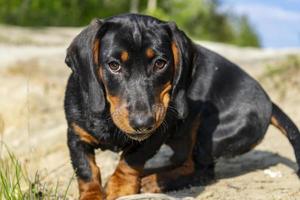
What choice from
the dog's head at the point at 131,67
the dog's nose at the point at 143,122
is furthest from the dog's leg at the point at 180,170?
the dog's nose at the point at 143,122

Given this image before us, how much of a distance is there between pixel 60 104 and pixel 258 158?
17.8ft

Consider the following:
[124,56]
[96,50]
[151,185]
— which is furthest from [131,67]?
[151,185]

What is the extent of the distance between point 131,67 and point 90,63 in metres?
0.34

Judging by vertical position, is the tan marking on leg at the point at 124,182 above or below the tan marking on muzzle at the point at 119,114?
below

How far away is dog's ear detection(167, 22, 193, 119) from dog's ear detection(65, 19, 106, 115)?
1.91 ft

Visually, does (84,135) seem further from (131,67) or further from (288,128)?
(288,128)

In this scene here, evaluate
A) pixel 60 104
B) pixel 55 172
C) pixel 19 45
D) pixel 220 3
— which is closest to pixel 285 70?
pixel 60 104

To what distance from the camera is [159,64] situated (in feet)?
17.4

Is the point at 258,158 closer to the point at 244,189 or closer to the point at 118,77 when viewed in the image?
the point at 244,189

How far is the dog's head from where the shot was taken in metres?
5.04

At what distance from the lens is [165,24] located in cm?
560

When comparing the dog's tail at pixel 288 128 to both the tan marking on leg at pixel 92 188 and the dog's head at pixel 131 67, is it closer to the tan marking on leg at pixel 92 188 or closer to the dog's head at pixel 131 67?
the dog's head at pixel 131 67

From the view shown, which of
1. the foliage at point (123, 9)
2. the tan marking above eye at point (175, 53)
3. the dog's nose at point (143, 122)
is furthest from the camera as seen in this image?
the foliage at point (123, 9)

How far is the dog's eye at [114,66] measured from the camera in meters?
5.22
